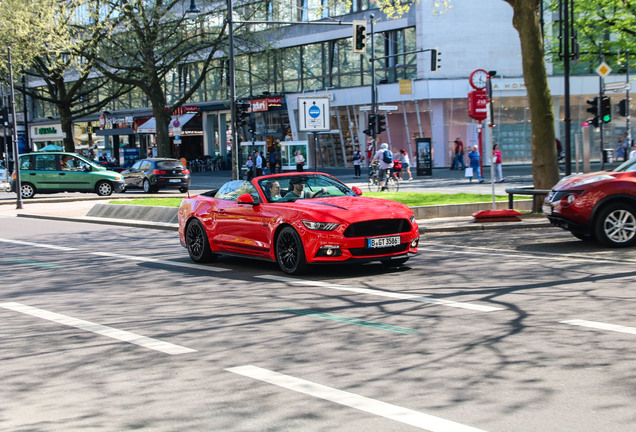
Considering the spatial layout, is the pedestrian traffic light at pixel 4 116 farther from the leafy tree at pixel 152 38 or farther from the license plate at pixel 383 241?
the license plate at pixel 383 241

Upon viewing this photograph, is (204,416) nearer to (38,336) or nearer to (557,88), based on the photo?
(38,336)

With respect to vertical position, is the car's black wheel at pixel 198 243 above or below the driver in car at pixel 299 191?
below

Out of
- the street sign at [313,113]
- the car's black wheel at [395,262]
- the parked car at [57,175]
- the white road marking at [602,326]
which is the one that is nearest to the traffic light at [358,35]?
the street sign at [313,113]

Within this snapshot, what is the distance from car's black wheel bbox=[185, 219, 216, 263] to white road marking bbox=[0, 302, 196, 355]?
379cm

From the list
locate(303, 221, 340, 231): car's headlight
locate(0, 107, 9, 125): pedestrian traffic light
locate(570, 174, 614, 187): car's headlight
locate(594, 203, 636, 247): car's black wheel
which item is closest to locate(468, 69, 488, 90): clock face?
locate(570, 174, 614, 187): car's headlight

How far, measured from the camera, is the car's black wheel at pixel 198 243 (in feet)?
42.0

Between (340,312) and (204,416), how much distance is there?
342cm

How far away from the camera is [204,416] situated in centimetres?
484

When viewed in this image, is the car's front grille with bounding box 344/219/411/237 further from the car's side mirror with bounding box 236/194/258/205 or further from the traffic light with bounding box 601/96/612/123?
the traffic light with bounding box 601/96/612/123

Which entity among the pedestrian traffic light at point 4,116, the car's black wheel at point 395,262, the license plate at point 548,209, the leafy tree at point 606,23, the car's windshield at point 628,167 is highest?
the leafy tree at point 606,23

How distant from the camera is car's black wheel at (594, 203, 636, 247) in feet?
42.4

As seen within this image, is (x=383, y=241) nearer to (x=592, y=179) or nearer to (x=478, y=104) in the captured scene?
(x=592, y=179)

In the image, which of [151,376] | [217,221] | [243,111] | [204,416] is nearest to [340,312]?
[151,376]

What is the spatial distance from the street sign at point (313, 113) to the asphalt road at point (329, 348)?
1209 centimetres
